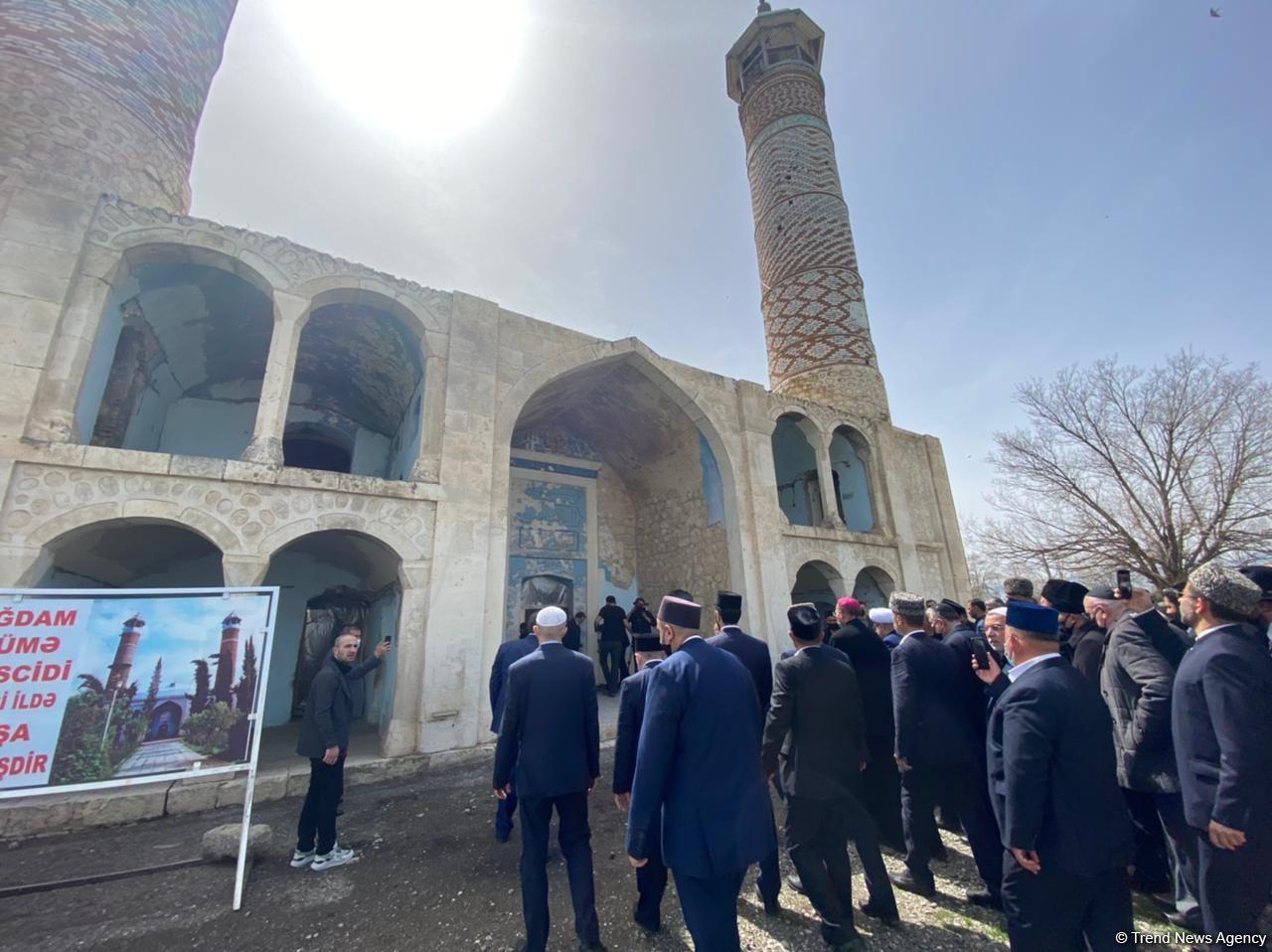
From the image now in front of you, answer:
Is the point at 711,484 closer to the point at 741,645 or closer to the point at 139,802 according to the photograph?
the point at 741,645

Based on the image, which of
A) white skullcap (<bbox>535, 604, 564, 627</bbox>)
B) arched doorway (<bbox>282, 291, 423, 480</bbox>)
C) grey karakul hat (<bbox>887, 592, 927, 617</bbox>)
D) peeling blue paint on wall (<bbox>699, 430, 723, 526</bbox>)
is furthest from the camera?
peeling blue paint on wall (<bbox>699, 430, 723, 526</bbox>)

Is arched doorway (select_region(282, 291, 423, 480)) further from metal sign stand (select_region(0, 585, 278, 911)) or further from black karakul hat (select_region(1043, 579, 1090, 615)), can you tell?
black karakul hat (select_region(1043, 579, 1090, 615))

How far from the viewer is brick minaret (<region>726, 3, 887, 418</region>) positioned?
1399 centimetres

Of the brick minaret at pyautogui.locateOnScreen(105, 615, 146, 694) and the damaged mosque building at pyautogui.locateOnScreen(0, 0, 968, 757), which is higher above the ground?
the damaged mosque building at pyautogui.locateOnScreen(0, 0, 968, 757)

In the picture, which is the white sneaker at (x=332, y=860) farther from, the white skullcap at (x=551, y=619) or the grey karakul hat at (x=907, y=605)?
the grey karakul hat at (x=907, y=605)

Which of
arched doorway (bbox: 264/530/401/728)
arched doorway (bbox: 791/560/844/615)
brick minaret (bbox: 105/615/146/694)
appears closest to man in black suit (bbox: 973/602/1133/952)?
brick minaret (bbox: 105/615/146/694)

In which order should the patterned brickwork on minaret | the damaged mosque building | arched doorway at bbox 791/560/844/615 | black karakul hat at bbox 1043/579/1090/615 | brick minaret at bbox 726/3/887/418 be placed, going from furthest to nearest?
brick minaret at bbox 726/3/887/418, arched doorway at bbox 791/560/844/615, the patterned brickwork on minaret, the damaged mosque building, black karakul hat at bbox 1043/579/1090/615

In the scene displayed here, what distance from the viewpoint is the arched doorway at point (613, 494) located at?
10312 millimetres

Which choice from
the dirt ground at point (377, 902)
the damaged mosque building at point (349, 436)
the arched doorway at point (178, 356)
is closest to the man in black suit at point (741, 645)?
the dirt ground at point (377, 902)

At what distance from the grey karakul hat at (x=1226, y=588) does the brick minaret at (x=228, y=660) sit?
524cm

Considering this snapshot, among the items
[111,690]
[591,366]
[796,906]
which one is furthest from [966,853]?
[591,366]

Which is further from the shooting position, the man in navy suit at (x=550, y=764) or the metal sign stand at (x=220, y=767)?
the metal sign stand at (x=220, y=767)

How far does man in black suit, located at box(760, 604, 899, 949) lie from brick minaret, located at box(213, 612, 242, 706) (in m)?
3.46

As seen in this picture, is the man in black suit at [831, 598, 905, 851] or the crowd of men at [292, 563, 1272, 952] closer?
the crowd of men at [292, 563, 1272, 952]
